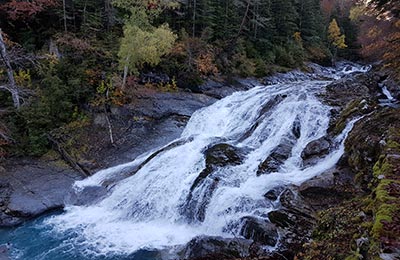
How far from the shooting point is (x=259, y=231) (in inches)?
364

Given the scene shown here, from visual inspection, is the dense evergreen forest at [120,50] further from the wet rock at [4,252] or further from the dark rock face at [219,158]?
the dark rock face at [219,158]

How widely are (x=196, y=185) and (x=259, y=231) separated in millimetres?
3634

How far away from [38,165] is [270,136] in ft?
38.0

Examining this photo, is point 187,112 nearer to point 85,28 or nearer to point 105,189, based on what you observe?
point 105,189

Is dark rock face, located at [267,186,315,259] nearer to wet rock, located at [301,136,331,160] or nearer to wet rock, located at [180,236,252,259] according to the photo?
wet rock, located at [180,236,252,259]

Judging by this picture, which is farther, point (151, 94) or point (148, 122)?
point (151, 94)

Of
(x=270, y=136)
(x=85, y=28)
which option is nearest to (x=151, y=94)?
(x=85, y=28)

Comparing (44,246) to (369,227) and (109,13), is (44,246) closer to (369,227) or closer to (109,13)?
(369,227)

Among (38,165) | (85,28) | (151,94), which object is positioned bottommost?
(38,165)

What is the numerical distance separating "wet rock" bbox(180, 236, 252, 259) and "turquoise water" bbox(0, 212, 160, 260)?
1369 mm

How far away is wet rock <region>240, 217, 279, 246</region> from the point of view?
891 cm

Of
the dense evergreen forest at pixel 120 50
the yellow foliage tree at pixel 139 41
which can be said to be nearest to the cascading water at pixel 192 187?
the dense evergreen forest at pixel 120 50

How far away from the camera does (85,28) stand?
21.9 m

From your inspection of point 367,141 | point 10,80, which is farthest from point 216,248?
point 10,80
